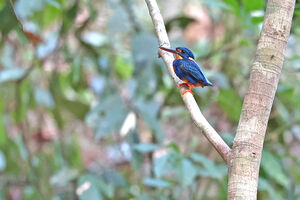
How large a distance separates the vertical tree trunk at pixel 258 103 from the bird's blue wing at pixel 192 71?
1.01ft

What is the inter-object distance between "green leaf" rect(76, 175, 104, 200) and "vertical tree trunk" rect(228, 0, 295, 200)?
5.25ft

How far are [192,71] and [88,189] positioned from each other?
4.45ft

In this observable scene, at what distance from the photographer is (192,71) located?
5.58 feet

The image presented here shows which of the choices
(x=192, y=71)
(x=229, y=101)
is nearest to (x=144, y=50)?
(x=229, y=101)

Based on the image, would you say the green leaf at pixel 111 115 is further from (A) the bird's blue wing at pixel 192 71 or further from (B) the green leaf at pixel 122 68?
(A) the bird's blue wing at pixel 192 71

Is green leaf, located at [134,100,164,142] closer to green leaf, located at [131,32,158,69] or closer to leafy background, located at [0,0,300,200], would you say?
leafy background, located at [0,0,300,200]

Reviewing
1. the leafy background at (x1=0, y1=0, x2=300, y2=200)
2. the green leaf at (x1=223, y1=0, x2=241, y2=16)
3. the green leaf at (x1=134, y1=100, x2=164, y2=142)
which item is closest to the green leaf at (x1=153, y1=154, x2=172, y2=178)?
the leafy background at (x1=0, y1=0, x2=300, y2=200)

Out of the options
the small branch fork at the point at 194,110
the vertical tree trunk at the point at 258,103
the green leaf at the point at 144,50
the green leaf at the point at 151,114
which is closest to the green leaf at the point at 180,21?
the green leaf at the point at 144,50

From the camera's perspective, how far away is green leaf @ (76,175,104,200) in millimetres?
2770

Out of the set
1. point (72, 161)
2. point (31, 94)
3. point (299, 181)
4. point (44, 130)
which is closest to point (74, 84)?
point (31, 94)

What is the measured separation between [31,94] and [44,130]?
4.39 ft

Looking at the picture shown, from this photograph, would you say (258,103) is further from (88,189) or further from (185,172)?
(88,189)

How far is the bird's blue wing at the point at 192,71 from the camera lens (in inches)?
66.3

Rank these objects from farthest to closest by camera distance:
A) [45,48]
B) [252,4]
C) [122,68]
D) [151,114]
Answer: [122,68] < [45,48] < [151,114] < [252,4]
